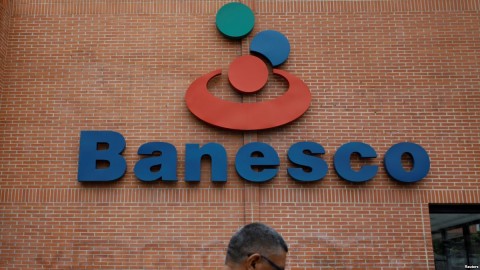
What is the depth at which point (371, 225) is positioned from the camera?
834 centimetres

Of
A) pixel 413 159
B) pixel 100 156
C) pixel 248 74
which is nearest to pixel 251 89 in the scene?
pixel 248 74

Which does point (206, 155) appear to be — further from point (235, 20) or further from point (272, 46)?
point (235, 20)

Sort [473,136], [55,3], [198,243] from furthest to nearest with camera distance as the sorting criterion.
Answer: [55,3] < [473,136] < [198,243]

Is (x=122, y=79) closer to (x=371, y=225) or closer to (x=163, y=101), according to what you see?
(x=163, y=101)

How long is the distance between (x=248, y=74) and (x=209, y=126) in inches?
44.7

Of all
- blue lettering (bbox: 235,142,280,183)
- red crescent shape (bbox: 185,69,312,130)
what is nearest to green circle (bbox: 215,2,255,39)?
red crescent shape (bbox: 185,69,312,130)

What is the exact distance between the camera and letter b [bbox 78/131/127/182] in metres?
8.39

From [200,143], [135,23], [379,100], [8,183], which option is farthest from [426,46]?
[8,183]

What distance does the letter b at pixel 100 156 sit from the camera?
27.5 feet

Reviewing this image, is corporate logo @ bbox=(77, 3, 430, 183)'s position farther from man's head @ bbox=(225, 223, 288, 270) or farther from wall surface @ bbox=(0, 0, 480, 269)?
man's head @ bbox=(225, 223, 288, 270)

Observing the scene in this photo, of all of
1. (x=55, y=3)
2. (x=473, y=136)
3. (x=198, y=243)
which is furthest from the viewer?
(x=55, y=3)

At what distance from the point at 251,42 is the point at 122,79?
2.40 meters

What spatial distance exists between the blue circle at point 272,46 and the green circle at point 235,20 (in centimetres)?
26

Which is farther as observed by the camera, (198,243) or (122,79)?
(122,79)
